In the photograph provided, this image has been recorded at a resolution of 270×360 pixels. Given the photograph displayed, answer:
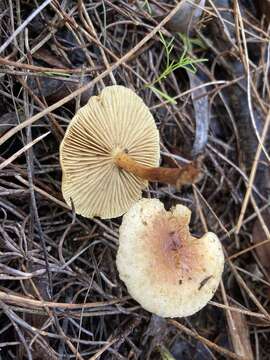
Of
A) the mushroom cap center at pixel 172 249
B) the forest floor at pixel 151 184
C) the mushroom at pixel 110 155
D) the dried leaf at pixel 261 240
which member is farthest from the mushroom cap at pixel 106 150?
the dried leaf at pixel 261 240

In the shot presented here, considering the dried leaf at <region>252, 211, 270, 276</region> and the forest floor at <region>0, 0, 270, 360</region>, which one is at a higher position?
the forest floor at <region>0, 0, 270, 360</region>

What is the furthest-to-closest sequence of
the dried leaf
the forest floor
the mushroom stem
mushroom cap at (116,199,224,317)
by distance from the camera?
the dried leaf → the forest floor → mushroom cap at (116,199,224,317) → the mushroom stem

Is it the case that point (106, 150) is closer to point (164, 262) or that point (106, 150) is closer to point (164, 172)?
point (164, 172)

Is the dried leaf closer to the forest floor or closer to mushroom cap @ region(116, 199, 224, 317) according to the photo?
the forest floor

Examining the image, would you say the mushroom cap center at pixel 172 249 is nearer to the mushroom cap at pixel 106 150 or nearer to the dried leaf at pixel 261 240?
the mushroom cap at pixel 106 150

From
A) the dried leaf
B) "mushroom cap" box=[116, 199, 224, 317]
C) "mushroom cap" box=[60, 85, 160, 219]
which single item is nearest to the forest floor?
the dried leaf

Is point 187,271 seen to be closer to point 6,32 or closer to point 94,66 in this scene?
point 94,66

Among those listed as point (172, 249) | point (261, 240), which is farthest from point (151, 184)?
point (261, 240)
